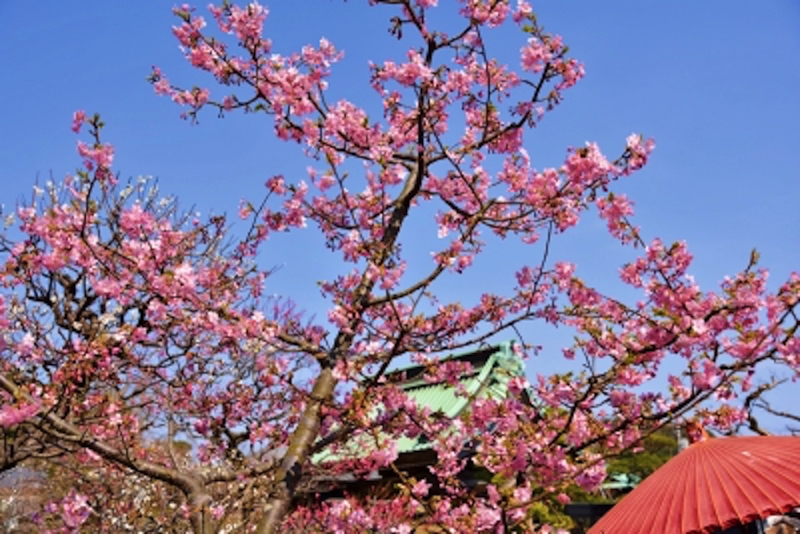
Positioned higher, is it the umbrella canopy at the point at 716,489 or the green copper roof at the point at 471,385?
the green copper roof at the point at 471,385

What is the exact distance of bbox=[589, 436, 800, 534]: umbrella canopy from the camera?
3945mm

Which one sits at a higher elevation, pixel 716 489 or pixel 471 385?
pixel 471 385

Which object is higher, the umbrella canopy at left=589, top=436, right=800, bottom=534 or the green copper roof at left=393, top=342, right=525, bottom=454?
the green copper roof at left=393, top=342, right=525, bottom=454

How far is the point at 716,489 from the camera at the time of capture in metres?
4.19

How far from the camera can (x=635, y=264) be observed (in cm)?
629

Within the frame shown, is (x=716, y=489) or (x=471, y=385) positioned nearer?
(x=716, y=489)

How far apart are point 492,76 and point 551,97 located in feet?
2.03

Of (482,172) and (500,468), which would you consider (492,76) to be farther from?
(500,468)

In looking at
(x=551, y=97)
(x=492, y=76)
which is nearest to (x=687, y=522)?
(x=551, y=97)

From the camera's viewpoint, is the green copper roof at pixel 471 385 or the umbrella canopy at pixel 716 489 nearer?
the umbrella canopy at pixel 716 489

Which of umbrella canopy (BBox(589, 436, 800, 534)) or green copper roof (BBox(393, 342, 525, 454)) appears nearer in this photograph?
umbrella canopy (BBox(589, 436, 800, 534))

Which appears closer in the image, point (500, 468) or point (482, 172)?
point (500, 468)

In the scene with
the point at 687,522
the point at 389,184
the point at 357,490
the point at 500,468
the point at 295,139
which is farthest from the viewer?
the point at 357,490

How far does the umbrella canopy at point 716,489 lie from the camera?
395 centimetres
